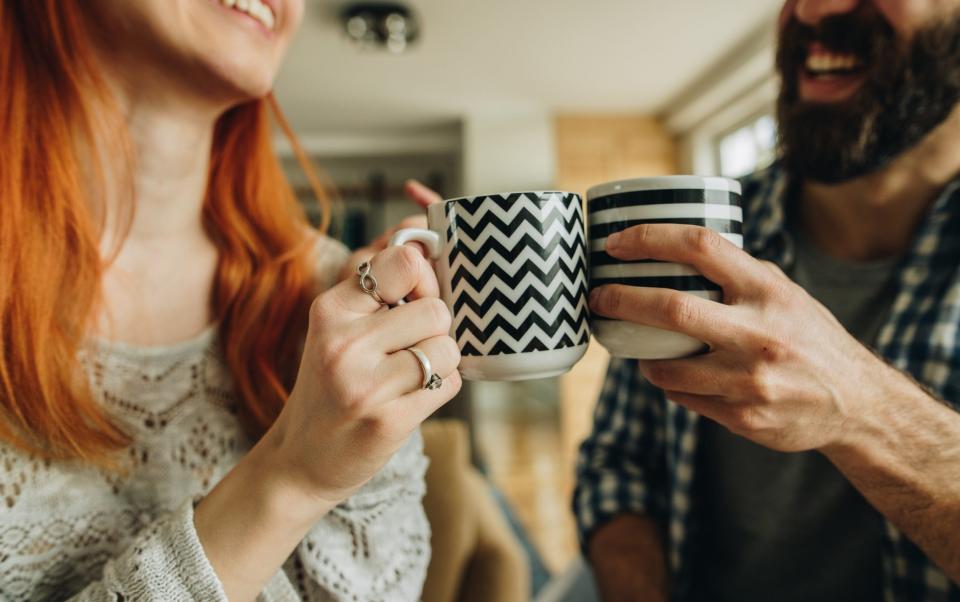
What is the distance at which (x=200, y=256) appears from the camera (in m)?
0.73

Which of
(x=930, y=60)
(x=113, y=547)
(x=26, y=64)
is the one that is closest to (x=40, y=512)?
(x=113, y=547)

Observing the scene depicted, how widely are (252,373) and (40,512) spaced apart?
0.76ft

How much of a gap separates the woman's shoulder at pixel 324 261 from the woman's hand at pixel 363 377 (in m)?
→ 0.32

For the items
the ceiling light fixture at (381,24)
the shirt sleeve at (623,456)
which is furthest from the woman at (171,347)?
the ceiling light fixture at (381,24)

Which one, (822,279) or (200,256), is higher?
(200,256)

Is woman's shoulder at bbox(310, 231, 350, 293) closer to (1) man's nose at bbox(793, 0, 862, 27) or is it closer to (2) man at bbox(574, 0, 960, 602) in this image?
(2) man at bbox(574, 0, 960, 602)

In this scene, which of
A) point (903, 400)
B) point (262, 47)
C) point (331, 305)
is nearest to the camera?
point (331, 305)

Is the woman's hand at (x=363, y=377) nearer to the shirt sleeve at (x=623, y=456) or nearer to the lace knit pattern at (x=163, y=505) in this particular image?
the lace knit pattern at (x=163, y=505)

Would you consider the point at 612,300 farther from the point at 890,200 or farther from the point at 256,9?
the point at 890,200

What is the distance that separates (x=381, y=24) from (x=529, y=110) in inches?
67.1

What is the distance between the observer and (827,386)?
0.49 metres

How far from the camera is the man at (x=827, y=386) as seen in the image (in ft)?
1.64

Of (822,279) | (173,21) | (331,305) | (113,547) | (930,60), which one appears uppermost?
(173,21)

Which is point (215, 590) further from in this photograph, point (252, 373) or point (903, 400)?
point (903, 400)
